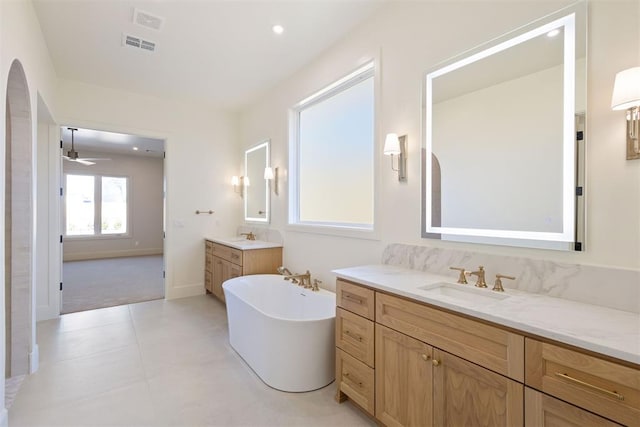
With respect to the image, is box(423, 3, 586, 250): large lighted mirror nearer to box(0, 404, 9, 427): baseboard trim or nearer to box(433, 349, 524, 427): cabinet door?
box(433, 349, 524, 427): cabinet door

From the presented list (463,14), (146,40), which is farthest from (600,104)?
(146,40)

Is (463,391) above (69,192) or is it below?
below

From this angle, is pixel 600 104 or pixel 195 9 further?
pixel 195 9

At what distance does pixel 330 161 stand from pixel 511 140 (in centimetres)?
230

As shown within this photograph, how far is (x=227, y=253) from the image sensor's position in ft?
13.1

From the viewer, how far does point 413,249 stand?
214cm

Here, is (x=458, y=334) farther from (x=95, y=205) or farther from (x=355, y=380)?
(x=95, y=205)

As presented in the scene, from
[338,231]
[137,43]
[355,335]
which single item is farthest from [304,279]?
[137,43]

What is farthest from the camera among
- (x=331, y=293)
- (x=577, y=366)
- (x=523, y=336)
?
(x=331, y=293)

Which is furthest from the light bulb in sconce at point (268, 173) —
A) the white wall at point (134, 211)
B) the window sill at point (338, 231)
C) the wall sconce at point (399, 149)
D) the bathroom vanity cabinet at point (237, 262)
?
the white wall at point (134, 211)

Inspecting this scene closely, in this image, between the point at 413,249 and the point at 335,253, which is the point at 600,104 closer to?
the point at 413,249

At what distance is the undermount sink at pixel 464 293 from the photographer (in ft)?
4.98

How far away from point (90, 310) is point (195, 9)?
3843mm

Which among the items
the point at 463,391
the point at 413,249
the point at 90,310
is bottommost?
the point at 90,310
